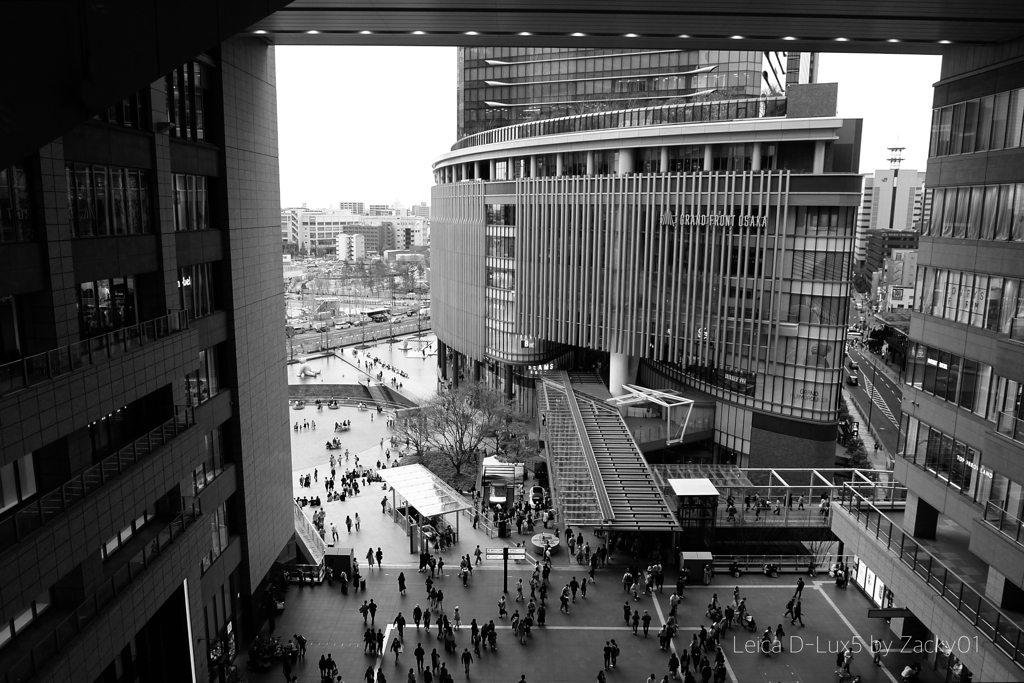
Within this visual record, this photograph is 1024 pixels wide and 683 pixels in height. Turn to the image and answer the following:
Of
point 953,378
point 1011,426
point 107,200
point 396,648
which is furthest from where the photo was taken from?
point 396,648

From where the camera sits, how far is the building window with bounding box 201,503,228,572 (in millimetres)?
20016

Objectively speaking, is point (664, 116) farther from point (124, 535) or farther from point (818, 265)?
point (124, 535)

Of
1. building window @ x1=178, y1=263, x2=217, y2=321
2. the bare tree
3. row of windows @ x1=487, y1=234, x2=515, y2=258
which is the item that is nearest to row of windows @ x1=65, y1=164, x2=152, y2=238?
building window @ x1=178, y1=263, x2=217, y2=321

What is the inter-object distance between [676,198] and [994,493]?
2927 centimetres

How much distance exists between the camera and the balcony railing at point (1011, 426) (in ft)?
48.4

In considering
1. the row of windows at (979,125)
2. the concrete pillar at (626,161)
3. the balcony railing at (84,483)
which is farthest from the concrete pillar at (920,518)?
the concrete pillar at (626,161)

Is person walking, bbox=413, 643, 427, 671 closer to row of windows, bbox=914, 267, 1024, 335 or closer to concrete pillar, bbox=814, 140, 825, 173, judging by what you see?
row of windows, bbox=914, 267, 1024, 335

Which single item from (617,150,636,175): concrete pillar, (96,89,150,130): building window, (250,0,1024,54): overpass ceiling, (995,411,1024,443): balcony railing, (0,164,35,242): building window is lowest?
(995,411,1024,443): balcony railing

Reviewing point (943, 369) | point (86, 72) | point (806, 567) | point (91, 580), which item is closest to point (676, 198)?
point (806, 567)

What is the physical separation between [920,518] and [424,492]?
1910 centimetres

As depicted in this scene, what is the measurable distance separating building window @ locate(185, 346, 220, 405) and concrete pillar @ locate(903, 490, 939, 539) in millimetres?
20032

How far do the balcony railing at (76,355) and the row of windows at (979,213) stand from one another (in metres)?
19.1

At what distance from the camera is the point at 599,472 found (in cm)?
3281

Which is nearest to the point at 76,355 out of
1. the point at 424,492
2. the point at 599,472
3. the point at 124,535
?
the point at 124,535
